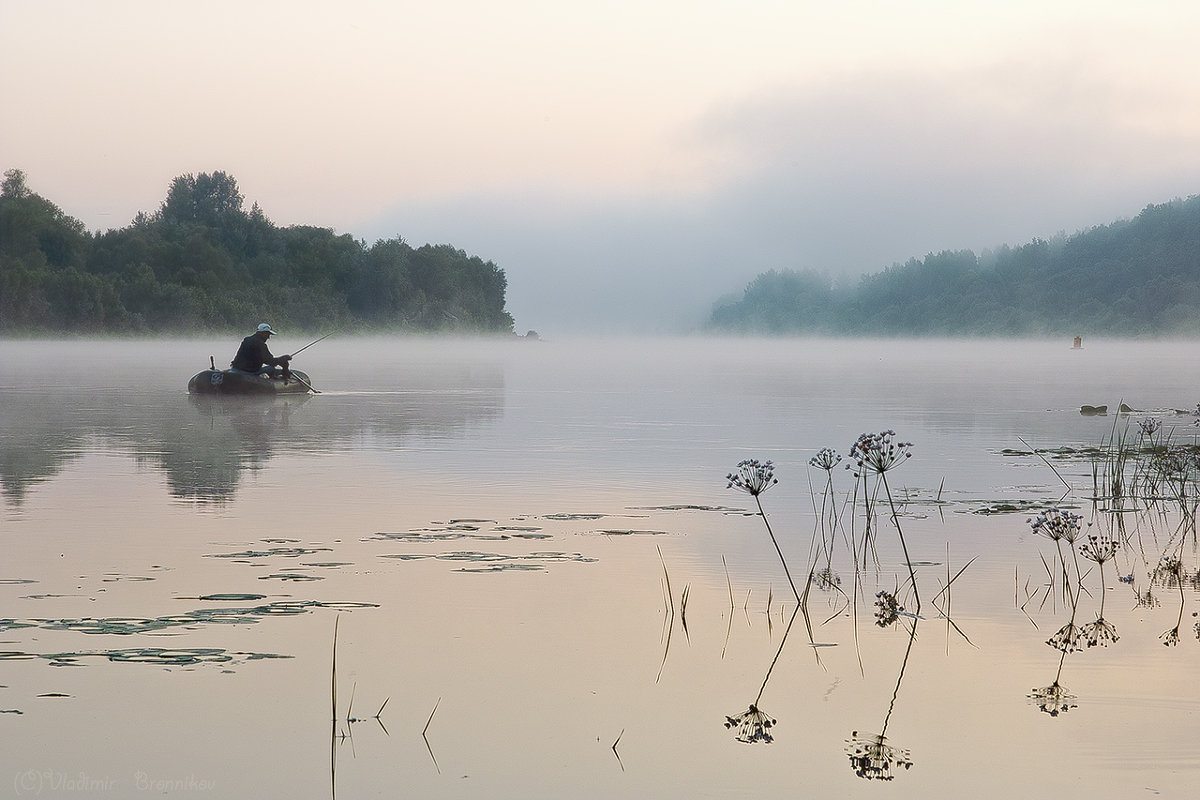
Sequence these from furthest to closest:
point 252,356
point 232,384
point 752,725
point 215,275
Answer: point 215,275 < point 252,356 < point 232,384 < point 752,725

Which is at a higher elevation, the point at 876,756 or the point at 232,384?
the point at 232,384

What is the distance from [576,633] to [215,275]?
12685cm

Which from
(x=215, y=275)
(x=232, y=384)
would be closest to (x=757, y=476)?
(x=232, y=384)

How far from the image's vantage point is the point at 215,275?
5118 inches

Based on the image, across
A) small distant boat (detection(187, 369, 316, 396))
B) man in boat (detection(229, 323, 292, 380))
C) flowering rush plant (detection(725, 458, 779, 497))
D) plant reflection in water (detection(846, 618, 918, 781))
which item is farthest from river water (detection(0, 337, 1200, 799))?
man in boat (detection(229, 323, 292, 380))

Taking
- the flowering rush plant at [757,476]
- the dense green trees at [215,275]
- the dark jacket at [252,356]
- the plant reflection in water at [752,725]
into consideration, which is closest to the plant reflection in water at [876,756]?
the plant reflection in water at [752,725]

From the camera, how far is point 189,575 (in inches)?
383

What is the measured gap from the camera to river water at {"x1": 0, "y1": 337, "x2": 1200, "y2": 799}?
5910 millimetres

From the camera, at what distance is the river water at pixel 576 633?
5.91 meters

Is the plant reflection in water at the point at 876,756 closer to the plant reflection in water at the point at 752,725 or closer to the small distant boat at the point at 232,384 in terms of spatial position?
the plant reflection in water at the point at 752,725

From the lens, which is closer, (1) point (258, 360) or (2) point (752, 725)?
(2) point (752, 725)

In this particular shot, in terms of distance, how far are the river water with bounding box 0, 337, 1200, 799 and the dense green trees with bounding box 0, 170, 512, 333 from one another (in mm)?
102049

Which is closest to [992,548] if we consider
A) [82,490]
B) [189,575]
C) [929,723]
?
[929,723]

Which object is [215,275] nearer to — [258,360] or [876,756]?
[258,360]
